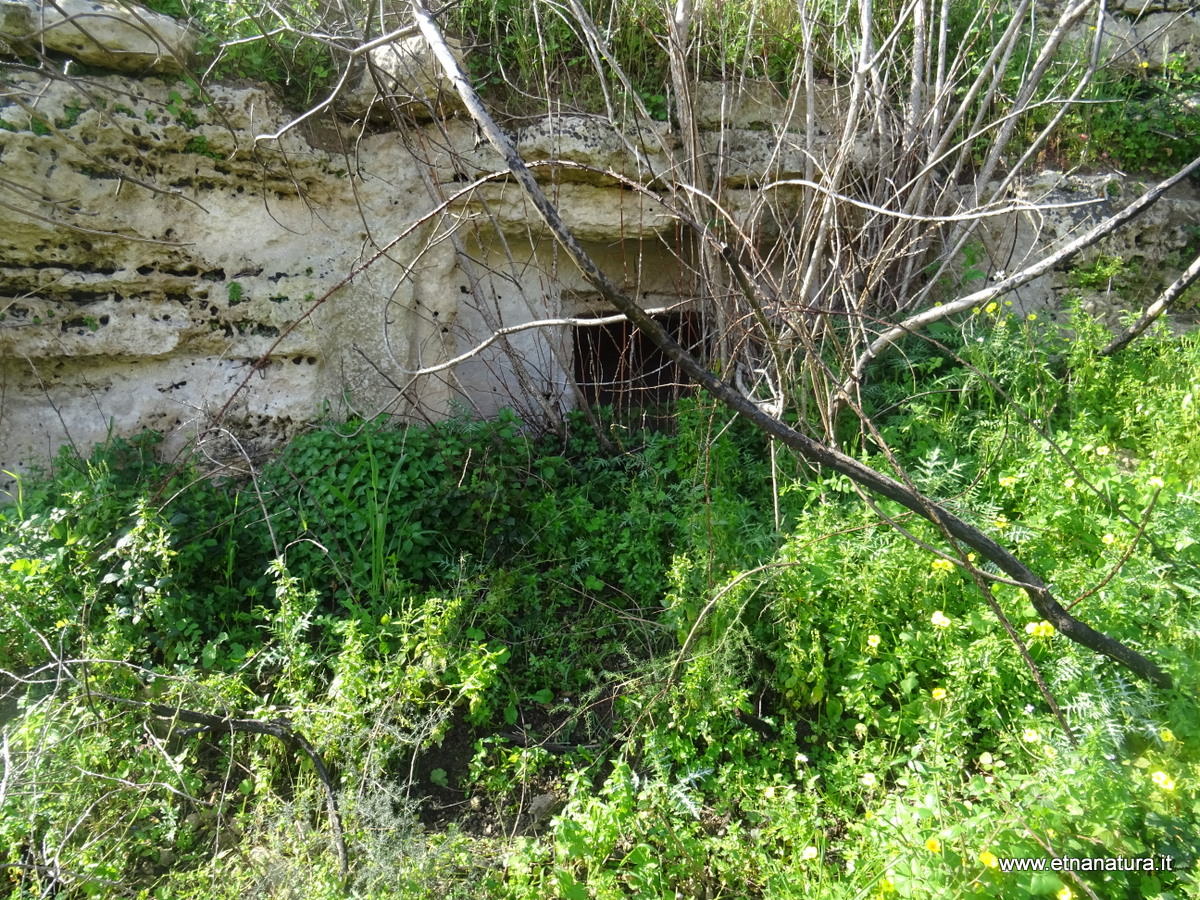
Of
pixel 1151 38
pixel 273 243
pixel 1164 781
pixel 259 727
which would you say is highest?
pixel 1151 38

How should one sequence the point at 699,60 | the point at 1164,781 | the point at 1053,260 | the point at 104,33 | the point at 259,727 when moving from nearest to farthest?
1. the point at 1164,781
2. the point at 1053,260
3. the point at 259,727
4. the point at 104,33
5. the point at 699,60

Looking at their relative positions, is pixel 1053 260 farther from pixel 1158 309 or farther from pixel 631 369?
pixel 631 369

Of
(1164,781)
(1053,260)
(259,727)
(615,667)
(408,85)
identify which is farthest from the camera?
(408,85)

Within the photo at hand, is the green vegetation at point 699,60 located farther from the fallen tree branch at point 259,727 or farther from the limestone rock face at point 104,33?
the fallen tree branch at point 259,727

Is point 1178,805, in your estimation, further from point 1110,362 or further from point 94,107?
point 94,107

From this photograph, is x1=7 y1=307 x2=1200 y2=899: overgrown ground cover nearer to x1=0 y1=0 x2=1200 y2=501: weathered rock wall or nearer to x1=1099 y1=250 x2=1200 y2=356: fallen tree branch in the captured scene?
x1=1099 y1=250 x2=1200 y2=356: fallen tree branch

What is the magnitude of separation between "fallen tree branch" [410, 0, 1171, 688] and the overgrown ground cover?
0.15 m

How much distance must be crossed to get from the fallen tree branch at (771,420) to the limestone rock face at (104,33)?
2.18 meters

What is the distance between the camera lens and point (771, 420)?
1.86 m

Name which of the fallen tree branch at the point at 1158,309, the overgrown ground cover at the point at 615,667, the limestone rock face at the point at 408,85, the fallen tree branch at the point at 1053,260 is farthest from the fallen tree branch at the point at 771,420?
the limestone rock face at the point at 408,85

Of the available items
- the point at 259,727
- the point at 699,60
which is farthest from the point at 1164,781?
the point at 699,60

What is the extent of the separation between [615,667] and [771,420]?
1501 mm

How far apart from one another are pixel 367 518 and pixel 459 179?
187 centimetres

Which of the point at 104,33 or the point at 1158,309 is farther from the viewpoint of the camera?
the point at 104,33
